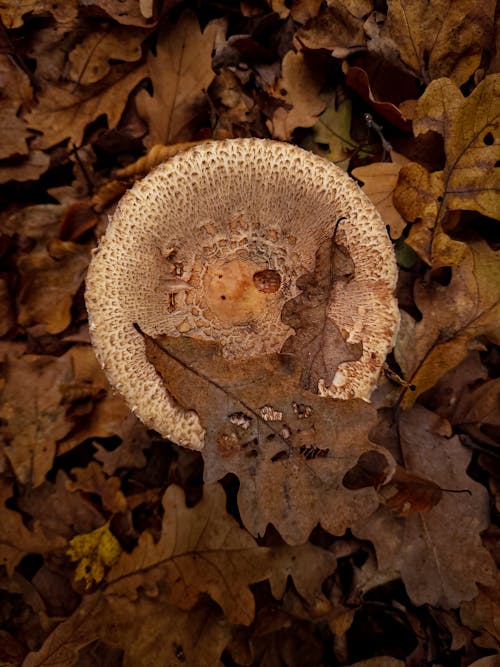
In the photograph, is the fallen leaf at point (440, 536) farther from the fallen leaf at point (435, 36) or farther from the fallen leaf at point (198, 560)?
the fallen leaf at point (435, 36)

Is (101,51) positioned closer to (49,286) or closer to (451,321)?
(49,286)

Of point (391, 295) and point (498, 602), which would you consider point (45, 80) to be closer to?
point (391, 295)

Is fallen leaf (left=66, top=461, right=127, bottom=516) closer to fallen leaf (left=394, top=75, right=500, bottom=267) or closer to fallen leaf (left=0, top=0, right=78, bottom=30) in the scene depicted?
fallen leaf (left=394, top=75, right=500, bottom=267)

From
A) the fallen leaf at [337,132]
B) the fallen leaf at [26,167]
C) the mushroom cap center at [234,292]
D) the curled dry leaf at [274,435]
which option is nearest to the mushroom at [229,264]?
the mushroom cap center at [234,292]

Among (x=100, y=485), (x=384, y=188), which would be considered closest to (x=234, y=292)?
(x=384, y=188)

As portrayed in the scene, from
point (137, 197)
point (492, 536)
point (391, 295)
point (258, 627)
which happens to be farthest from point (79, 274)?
point (492, 536)

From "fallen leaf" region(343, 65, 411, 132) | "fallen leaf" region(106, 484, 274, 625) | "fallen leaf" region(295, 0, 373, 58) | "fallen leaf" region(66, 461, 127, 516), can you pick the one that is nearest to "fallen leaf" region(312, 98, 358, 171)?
"fallen leaf" region(343, 65, 411, 132)
